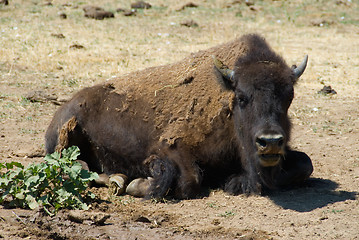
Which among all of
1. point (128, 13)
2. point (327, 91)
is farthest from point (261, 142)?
point (128, 13)

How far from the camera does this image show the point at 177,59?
1225 centimetres

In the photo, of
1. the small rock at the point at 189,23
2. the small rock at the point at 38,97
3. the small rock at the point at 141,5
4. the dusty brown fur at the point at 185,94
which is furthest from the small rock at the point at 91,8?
the dusty brown fur at the point at 185,94

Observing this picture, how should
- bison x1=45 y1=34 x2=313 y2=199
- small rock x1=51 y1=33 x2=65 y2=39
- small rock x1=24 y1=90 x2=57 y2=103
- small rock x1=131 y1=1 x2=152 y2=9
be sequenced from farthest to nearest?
small rock x1=131 y1=1 x2=152 y2=9 → small rock x1=51 y1=33 x2=65 y2=39 → small rock x1=24 y1=90 x2=57 y2=103 → bison x1=45 y1=34 x2=313 y2=199

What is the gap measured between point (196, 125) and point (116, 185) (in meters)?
1.17

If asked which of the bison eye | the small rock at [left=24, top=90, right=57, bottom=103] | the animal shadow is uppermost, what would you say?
the bison eye

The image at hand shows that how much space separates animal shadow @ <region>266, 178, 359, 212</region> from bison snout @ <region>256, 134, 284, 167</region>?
1.69ft

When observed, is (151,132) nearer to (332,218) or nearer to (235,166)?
(235,166)

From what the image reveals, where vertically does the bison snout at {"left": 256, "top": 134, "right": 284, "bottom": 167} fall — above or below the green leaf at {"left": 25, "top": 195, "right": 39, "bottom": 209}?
above

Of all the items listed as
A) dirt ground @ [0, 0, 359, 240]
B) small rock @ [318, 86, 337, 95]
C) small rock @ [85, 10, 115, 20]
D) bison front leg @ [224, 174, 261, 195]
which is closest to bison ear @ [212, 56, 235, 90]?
bison front leg @ [224, 174, 261, 195]

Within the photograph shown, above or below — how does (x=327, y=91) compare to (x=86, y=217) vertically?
below

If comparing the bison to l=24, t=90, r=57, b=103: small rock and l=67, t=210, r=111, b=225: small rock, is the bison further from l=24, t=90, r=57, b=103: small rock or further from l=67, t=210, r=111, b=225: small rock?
l=24, t=90, r=57, b=103: small rock

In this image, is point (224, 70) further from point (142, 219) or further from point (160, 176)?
point (142, 219)

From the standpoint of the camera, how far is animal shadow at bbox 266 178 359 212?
5445mm

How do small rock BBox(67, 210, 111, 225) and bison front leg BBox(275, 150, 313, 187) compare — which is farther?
bison front leg BBox(275, 150, 313, 187)
